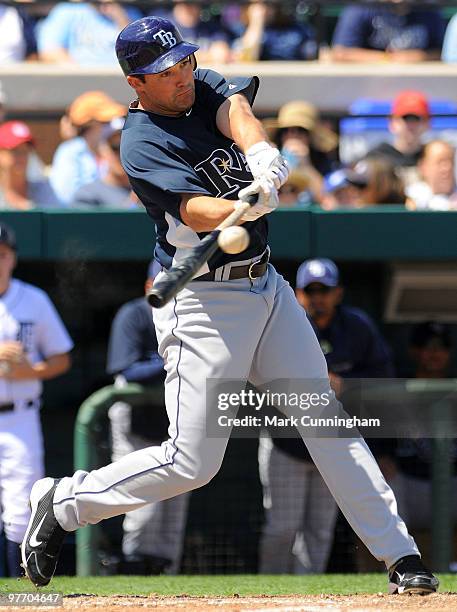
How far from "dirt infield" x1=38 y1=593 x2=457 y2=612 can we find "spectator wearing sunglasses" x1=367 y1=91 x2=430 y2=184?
3856 mm

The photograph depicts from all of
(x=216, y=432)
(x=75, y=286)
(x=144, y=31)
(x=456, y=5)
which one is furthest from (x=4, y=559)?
(x=456, y=5)

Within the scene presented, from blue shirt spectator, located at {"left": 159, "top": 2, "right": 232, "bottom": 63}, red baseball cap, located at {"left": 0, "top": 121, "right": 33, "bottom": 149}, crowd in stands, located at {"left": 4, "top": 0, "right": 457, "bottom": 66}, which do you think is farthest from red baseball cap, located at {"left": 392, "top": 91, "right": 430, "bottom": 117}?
red baseball cap, located at {"left": 0, "top": 121, "right": 33, "bottom": 149}

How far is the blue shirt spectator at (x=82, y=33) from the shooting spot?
8086 millimetres

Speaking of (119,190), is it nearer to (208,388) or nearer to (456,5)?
(456,5)

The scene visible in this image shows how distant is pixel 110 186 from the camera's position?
272 inches

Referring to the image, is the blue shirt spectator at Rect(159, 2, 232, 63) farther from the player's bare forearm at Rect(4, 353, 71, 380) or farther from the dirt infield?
the dirt infield

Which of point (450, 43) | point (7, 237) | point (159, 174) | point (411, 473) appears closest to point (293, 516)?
point (411, 473)

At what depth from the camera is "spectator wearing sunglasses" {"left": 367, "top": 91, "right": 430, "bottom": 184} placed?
24.0 feet

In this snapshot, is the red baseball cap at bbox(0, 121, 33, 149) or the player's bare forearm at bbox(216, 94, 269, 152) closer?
the player's bare forearm at bbox(216, 94, 269, 152)

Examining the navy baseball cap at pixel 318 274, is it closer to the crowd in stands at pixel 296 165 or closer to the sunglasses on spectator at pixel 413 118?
the crowd in stands at pixel 296 165

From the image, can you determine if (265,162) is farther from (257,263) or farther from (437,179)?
(437,179)

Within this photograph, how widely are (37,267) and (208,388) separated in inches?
145

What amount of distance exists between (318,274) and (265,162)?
2.80m

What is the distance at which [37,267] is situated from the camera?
23.5ft
